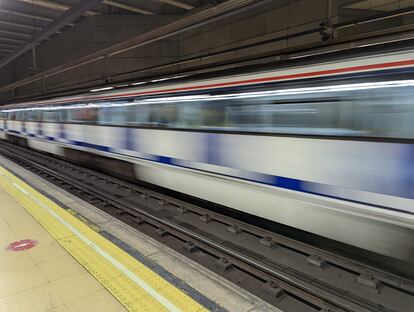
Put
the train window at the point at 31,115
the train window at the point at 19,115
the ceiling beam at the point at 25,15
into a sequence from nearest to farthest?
1. the train window at the point at 31,115
2. the ceiling beam at the point at 25,15
3. the train window at the point at 19,115

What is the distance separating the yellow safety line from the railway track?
86 centimetres

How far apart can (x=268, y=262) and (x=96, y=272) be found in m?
2.04

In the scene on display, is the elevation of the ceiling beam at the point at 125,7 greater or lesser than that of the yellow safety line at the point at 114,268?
greater

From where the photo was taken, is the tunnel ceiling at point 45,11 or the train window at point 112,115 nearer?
the train window at point 112,115

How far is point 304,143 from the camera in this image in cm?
397

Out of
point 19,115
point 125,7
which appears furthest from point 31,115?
point 125,7

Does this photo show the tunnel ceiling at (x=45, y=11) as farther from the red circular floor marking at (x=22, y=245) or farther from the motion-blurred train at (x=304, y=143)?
the red circular floor marking at (x=22, y=245)

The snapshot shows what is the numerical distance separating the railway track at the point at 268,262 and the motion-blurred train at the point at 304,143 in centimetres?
33

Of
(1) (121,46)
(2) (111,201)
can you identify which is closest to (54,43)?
(1) (121,46)

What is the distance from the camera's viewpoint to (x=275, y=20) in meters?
13.2

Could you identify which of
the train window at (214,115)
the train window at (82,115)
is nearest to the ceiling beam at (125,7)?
the train window at (82,115)

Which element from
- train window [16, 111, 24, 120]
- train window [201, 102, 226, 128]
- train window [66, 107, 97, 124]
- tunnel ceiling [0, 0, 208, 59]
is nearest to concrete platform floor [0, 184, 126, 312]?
train window [201, 102, 226, 128]

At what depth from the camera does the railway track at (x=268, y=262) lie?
3365mm

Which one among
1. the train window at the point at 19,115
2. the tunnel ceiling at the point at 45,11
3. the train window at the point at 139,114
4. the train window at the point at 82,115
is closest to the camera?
the train window at the point at 139,114
